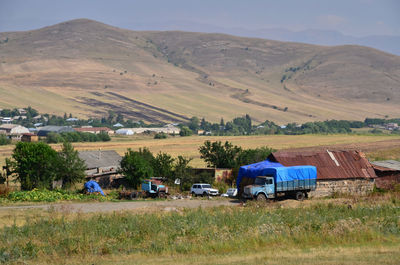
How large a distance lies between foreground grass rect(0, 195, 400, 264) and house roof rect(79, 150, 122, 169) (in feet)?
87.6

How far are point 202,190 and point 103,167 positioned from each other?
14760 millimetres

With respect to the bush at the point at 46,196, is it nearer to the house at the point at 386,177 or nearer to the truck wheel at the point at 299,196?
the truck wheel at the point at 299,196

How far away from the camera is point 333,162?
4031 centimetres

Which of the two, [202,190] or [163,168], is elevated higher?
[163,168]

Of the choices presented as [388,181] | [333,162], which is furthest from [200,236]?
[388,181]

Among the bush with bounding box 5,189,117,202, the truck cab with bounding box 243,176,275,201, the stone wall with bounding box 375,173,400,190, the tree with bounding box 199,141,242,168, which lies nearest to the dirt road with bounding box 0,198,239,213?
the truck cab with bounding box 243,176,275,201

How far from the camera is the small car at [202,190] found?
138ft

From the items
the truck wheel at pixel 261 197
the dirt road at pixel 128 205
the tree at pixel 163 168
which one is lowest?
the dirt road at pixel 128 205

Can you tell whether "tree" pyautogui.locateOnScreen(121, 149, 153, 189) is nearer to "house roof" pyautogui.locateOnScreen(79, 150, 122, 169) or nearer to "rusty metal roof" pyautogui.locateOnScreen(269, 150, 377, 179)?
"house roof" pyautogui.locateOnScreen(79, 150, 122, 169)

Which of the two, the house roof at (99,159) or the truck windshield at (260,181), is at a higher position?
the house roof at (99,159)

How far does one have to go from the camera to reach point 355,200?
1280 inches

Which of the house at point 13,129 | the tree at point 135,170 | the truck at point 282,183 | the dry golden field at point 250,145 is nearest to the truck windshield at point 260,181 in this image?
the truck at point 282,183

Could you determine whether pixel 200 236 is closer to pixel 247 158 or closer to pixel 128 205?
pixel 128 205

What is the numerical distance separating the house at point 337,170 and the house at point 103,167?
50.1ft
